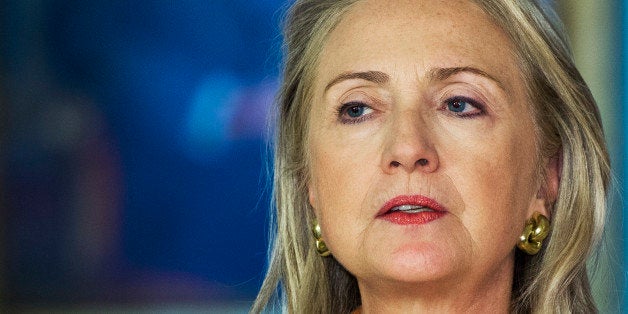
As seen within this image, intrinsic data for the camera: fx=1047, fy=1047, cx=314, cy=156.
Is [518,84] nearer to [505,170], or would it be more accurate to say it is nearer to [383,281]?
[505,170]

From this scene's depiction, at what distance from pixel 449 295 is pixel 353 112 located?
0.44m

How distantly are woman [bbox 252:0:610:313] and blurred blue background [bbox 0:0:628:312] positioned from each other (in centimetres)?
153

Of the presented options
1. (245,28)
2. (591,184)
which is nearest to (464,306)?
(591,184)

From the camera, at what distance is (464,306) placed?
219cm

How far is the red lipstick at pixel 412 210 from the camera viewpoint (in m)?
2.05

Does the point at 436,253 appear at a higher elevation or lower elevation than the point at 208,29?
lower

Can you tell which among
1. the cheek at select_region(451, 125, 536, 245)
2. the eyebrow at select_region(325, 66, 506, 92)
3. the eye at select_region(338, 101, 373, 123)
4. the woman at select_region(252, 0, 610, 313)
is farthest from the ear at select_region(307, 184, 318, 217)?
the cheek at select_region(451, 125, 536, 245)

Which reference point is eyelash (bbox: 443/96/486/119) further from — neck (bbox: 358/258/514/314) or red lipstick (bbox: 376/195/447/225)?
neck (bbox: 358/258/514/314)

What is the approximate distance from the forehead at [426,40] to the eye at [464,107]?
72 millimetres

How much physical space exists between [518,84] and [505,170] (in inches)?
8.2

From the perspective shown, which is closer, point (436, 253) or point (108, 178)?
point (436, 253)

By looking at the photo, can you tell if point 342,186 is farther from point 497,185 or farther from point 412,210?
point 497,185

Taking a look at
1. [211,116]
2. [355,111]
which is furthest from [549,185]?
[211,116]

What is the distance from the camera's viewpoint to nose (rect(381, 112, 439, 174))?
2.04m
